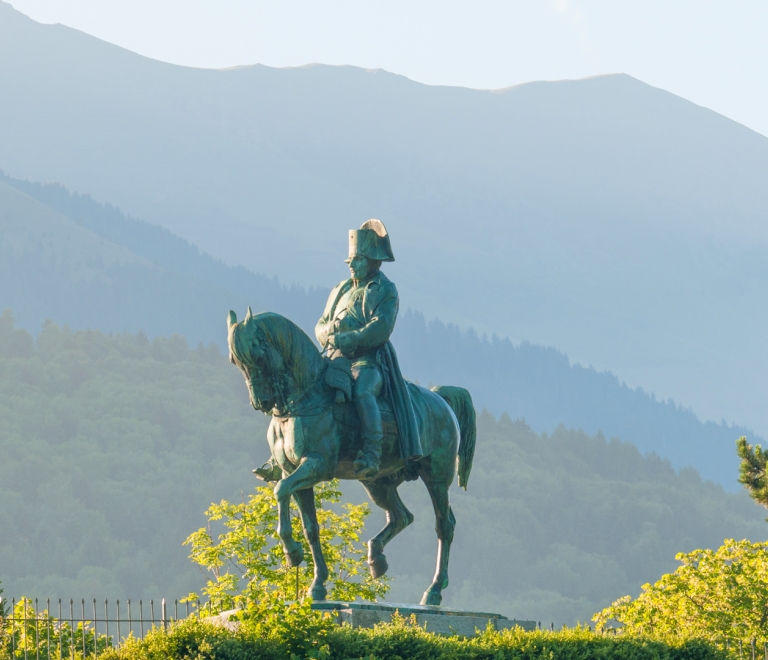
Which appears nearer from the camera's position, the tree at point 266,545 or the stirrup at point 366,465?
the stirrup at point 366,465

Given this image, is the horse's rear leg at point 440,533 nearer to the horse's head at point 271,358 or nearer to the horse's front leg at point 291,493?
the horse's front leg at point 291,493

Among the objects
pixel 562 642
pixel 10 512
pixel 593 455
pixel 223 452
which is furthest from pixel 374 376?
pixel 593 455

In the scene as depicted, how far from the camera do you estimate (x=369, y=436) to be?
15289 mm

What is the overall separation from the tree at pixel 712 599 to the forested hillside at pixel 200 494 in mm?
90156

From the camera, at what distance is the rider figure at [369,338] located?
15.4 meters

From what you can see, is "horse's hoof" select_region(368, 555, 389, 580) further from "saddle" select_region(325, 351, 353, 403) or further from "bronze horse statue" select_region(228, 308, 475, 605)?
"saddle" select_region(325, 351, 353, 403)

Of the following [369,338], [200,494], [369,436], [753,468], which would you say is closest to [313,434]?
[369,436]

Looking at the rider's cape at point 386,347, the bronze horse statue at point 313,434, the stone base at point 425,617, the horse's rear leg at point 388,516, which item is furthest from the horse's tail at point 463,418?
the stone base at point 425,617

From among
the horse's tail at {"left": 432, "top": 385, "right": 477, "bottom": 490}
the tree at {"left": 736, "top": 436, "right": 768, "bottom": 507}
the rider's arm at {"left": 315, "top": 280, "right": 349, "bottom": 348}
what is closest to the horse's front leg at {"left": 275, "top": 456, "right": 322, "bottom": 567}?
the rider's arm at {"left": 315, "top": 280, "right": 349, "bottom": 348}

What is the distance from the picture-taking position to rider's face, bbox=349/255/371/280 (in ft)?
53.8

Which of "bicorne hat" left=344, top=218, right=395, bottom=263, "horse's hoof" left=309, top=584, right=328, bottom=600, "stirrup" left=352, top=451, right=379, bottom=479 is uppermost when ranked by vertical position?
"bicorne hat" left=344, top=218, right=395, bottom=263

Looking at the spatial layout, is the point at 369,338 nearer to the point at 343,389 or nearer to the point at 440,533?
the point at 343,389

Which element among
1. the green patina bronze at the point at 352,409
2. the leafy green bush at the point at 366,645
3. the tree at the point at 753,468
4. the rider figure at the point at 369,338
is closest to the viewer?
the leafy green bush at the point at 366,645

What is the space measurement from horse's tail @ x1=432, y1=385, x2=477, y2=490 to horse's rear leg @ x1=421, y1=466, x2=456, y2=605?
0.67m
